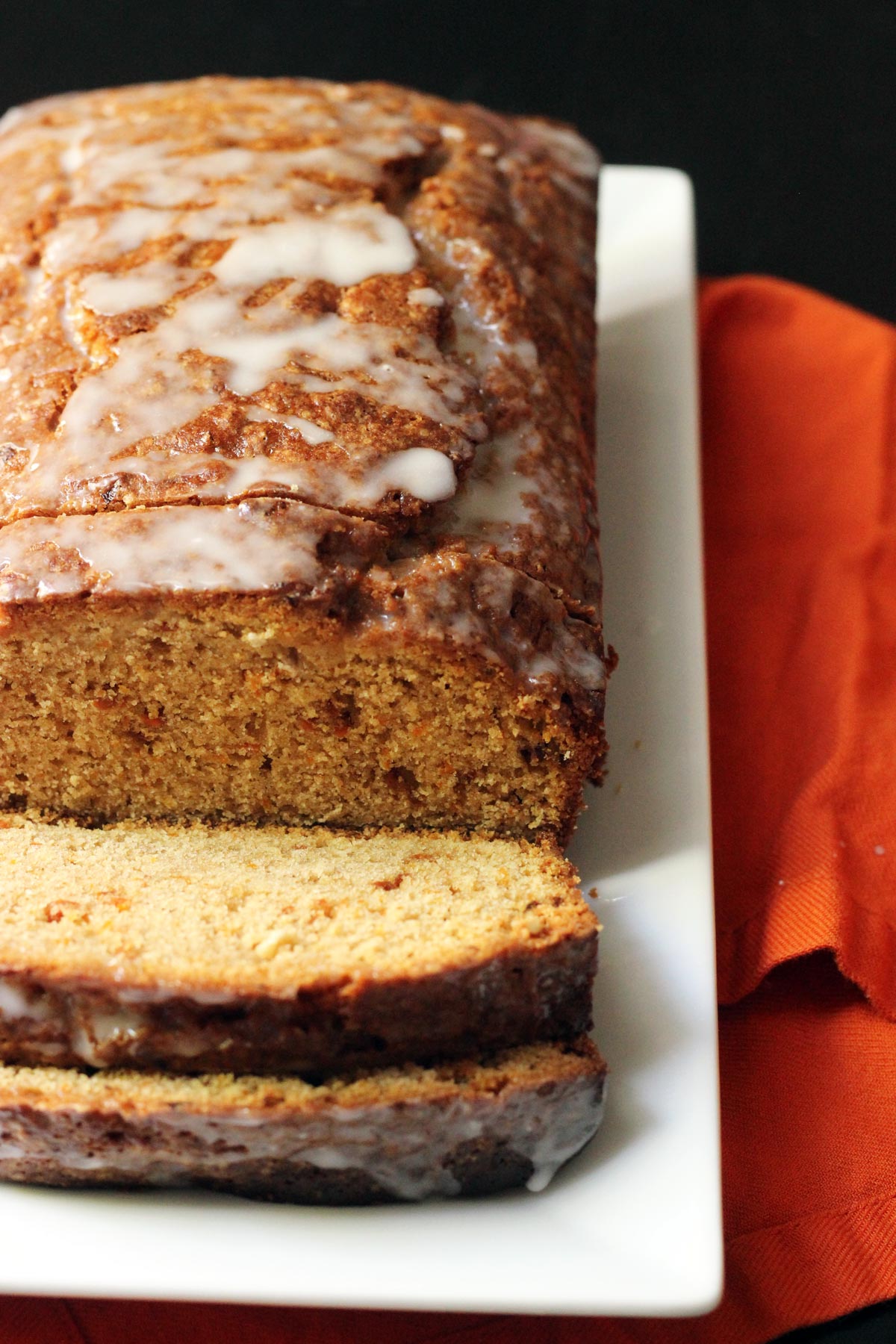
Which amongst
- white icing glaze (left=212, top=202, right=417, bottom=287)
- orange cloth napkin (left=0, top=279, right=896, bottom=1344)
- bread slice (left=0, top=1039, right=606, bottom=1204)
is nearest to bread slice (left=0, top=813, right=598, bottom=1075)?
bread slice (left=0, top=1039, right=606, bottom=1204)

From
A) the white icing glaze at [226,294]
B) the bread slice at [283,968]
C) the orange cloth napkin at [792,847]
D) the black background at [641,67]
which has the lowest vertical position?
the orange cloth napkin at [792,847]

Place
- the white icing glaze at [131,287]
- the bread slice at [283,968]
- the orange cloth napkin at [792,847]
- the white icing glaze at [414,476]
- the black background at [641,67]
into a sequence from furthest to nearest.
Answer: the black background at [641,67] → the white icing glaze at [131,287] → the white icing glaze at [414,476] → the orange cloth napkin at [792,847] → the bread slice at [283,968]

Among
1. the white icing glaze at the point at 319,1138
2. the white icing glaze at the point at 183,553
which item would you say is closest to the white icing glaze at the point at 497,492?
the white icing glaze at the point at 183,553

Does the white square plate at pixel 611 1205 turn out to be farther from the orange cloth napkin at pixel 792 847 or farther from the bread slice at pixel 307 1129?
the orange cloth napkin at pixel 792 847

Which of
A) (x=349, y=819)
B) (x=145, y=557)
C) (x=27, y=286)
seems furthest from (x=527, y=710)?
(x=27, y=286)

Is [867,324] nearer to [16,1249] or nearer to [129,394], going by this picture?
[129,394]

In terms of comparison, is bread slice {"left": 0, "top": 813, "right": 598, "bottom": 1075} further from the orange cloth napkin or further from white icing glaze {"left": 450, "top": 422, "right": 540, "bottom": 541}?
white icing glaze {"left": 450, "top": 422, "right": 540, "bottom": 541}
